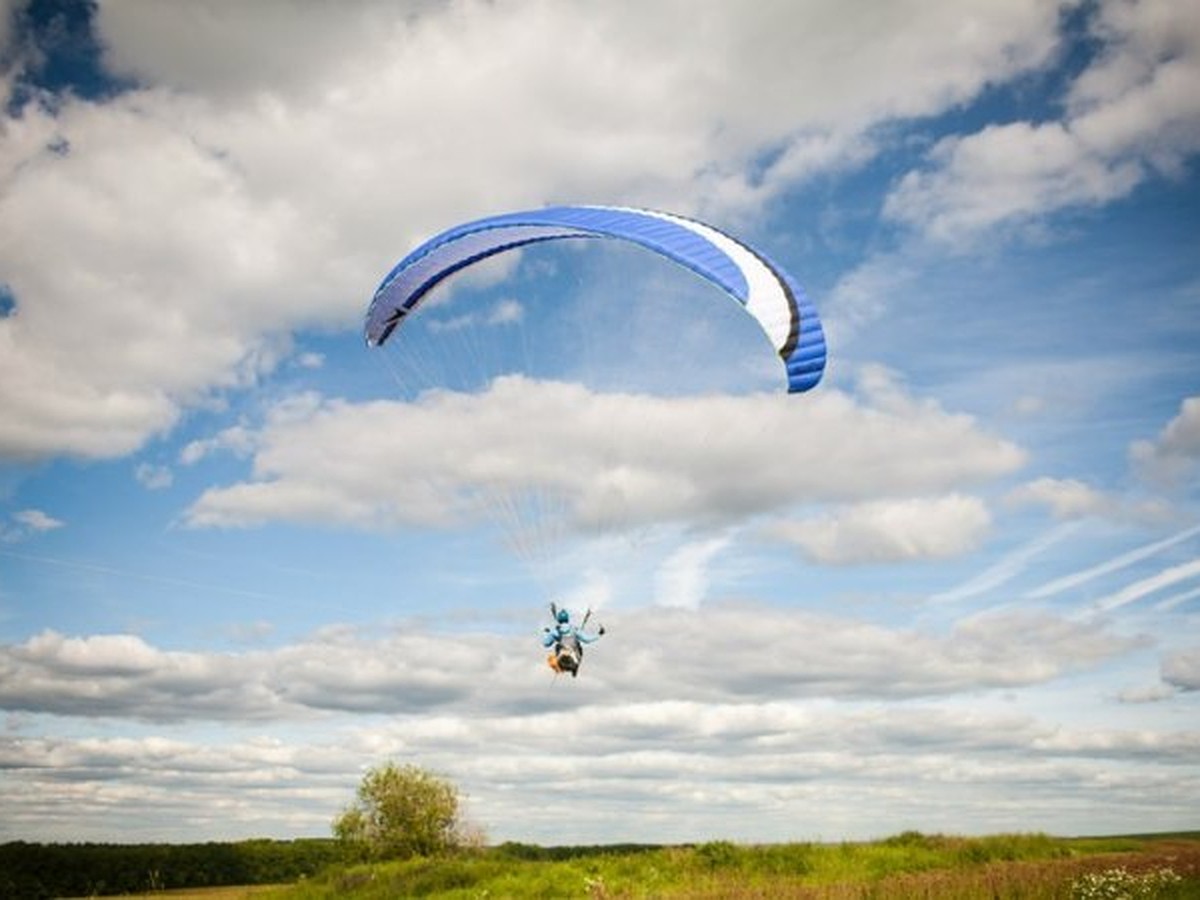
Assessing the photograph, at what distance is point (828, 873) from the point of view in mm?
22234

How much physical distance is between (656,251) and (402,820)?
39.3 metres

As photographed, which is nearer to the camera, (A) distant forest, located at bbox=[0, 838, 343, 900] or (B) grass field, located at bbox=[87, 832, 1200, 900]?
(B) grass field, located at bbox=[87, 832, 1200, 900]

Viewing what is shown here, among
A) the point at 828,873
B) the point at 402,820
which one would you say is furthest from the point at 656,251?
the point at 402,820

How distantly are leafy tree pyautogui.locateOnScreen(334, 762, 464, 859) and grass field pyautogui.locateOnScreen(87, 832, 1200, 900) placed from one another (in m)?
9.60

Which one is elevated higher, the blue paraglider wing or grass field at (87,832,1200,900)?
the blue paraglider wing

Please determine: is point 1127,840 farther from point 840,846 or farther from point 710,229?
point 710,229

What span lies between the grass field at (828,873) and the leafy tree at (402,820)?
31.5 ft

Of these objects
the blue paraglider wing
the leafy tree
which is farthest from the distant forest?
the blue paraglider wing

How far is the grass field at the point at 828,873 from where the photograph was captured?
14.7 m

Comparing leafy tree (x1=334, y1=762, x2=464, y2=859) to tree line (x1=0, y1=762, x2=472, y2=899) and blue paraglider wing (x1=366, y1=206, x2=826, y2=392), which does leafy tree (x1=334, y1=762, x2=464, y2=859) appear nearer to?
tree line (x1=0, y1=762, x2=472, y2=899)

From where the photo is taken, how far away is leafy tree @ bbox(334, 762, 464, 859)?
45.1 m

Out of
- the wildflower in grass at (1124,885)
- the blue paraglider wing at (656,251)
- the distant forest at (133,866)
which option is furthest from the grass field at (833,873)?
the distant forest at (133,866)

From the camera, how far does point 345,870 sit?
37094mm

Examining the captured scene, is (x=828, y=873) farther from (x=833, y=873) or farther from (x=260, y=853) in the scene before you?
(x=260, y=853)
